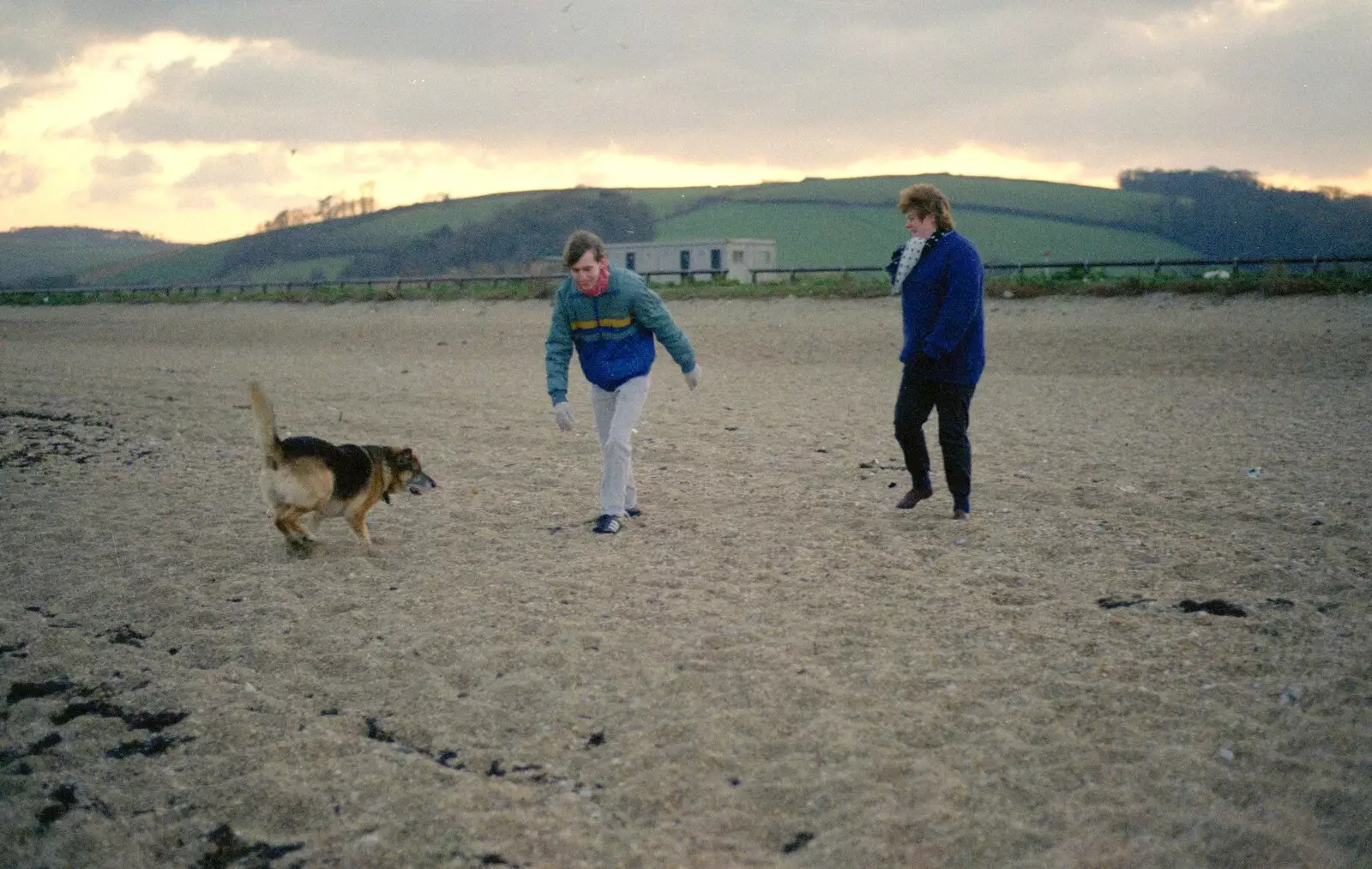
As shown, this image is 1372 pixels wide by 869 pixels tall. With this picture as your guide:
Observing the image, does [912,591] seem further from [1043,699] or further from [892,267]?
[892,267]

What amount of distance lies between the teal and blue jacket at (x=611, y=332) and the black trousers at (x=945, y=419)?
1.53 meters

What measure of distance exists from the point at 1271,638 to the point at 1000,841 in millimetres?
2440

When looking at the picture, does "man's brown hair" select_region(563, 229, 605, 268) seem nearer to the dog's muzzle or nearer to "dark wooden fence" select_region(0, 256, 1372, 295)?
the dog's muzzle

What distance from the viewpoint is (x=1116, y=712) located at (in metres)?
4.10

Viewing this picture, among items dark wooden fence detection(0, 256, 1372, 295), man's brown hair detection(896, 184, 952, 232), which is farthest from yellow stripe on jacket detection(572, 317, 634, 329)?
dark wooden fence detection(0, 256, 1372, 295)

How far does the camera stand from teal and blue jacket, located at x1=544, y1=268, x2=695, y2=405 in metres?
6.91

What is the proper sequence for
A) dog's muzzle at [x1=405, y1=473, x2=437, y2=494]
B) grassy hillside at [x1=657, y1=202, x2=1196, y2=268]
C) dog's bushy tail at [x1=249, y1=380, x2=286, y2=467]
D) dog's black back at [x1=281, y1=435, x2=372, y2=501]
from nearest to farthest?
dog's bushy tail at [x1=249, y1=380, x2=286, y2=467] → dog's black back at [x1=281, y1=435, x2=372, y2=501] → dog's muzzle at [x1=405, y1=473, x2=437, y2=494] → grassy hillside at [x1=657, y1=202, x2=1196, y2=268]

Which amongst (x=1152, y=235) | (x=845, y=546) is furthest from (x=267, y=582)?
(x=1152, y=235)

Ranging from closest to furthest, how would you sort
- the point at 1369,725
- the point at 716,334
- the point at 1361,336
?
the point at 1369,725 < the point at 1361,336 < the point at 716,334

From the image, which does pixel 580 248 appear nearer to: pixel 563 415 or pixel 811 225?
pixel 563 415

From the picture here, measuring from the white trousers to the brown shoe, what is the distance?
207 cm

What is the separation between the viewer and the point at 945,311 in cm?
659

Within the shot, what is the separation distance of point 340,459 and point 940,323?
4072mm

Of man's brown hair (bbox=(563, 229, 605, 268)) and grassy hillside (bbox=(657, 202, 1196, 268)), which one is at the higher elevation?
grassy hillside (bbox=(657, 202, 1196, 268))
